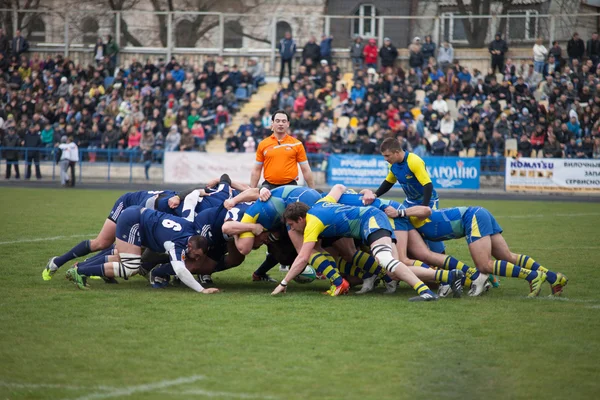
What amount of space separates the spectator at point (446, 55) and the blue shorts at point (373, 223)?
2423 cm

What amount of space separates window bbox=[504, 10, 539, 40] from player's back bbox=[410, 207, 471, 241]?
24786mm

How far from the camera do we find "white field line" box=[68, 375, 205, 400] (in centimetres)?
517

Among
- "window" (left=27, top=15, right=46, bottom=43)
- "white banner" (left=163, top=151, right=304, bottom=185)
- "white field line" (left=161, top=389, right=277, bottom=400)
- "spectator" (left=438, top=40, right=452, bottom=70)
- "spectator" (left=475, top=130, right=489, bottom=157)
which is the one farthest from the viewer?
"window" (left=27, top=15, right=46, bottom=43)

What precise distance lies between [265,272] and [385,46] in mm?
23021

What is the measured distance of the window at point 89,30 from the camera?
38000 millimetres

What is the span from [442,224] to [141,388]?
4818mm

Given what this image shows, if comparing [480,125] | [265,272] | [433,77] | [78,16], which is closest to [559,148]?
[480,125]

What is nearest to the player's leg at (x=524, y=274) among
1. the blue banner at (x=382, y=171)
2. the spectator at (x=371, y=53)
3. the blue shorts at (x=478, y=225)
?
the blue shorts at (x=478, y=225)

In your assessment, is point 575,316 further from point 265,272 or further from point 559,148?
point 559,148

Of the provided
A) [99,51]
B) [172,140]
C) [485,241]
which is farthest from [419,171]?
[99,51]

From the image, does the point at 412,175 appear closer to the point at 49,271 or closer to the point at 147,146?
the point at 49,271

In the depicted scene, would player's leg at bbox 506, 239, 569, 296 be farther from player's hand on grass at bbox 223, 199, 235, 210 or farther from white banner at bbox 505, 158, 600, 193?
white banner at bbox 505, 158, 600, 193

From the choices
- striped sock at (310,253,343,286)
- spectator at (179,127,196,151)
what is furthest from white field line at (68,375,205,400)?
spectator at (179,127,196,151)

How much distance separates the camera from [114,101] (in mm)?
33062
